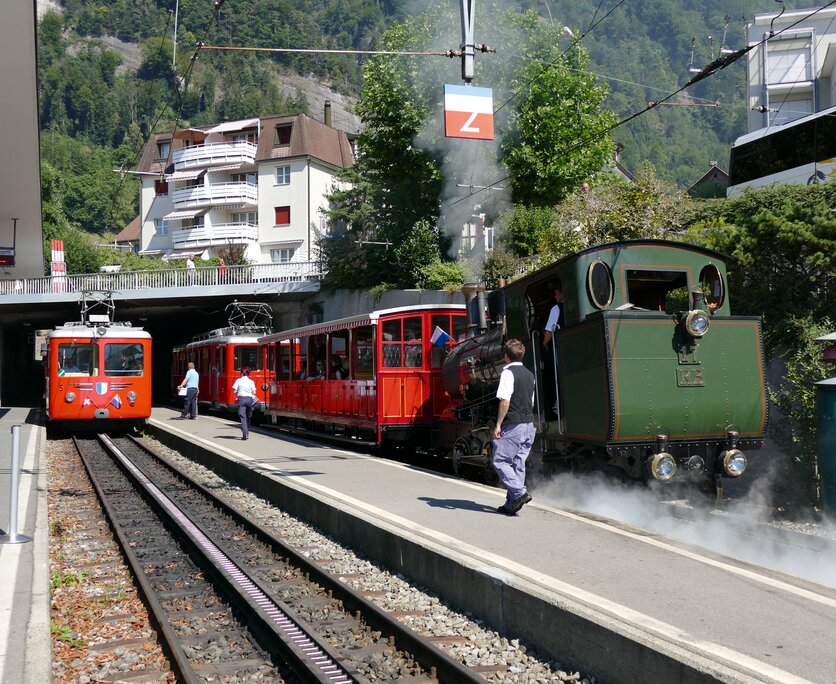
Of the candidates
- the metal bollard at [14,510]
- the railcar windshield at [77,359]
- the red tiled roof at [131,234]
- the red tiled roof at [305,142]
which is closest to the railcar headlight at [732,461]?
the metal bollard at [14,510]

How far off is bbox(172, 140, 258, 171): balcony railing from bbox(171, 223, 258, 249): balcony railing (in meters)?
4.62

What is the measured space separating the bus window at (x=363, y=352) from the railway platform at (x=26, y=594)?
573 cm

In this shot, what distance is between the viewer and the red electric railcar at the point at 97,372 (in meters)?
19.9

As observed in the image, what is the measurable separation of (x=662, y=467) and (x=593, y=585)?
288cm

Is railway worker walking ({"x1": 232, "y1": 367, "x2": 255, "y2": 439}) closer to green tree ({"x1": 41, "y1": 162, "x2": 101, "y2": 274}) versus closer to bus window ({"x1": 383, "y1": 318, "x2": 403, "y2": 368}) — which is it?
bus window ({"x1": 383, "y1": 318, "x2": 403, "y2": 368})

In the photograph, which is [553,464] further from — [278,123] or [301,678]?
[278,123]

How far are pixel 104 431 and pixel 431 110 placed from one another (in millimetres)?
15255

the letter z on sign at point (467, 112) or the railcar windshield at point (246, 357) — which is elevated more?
the letter z on sign at point (467, 112)

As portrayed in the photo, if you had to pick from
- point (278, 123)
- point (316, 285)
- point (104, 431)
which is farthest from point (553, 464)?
point (278, 123)

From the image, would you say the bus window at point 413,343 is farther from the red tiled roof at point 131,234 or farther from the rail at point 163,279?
the red tiled roof at point 131,234

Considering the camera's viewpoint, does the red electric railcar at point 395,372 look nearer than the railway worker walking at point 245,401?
Yes

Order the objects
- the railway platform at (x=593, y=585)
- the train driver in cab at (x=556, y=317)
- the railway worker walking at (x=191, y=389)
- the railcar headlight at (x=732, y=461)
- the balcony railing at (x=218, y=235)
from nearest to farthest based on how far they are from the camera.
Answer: the railway platform at (x=593, y=585) → the railcar headlight at (x=732, y=461) → the train driver in cab at (x=556, y=317) → the railway worker walking at (x=191, y=389) → the balcony railing at (x=218, y=235)

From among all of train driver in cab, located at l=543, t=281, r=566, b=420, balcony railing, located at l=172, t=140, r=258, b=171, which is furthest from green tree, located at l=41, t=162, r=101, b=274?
train driver in cab, located at l=543, t=281, r=566, b=420

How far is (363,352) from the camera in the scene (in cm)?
1549
